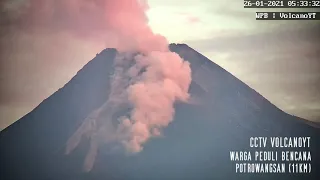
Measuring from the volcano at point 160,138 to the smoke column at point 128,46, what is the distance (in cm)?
7

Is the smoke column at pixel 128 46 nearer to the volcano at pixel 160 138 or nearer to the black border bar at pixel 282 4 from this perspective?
the volcano at pixel 160 138

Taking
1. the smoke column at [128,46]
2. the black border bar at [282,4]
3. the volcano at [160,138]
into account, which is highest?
the black border bar at [282,4]

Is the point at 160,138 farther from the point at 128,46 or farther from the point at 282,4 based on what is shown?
the point at 282,4

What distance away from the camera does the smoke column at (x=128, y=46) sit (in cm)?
278

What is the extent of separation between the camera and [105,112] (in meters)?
2.77

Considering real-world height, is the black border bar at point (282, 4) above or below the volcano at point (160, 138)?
above

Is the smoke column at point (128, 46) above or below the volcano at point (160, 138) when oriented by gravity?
above

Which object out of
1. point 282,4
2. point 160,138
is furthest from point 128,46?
point 282,4

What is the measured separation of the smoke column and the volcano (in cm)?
7

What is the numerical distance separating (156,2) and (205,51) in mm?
330

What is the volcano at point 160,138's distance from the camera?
2.75 m

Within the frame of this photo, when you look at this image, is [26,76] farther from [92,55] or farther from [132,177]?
[132,177]

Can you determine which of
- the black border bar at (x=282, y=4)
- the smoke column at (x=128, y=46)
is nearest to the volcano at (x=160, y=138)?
the smoke column at (x=128, y=46)

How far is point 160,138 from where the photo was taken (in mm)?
2762
